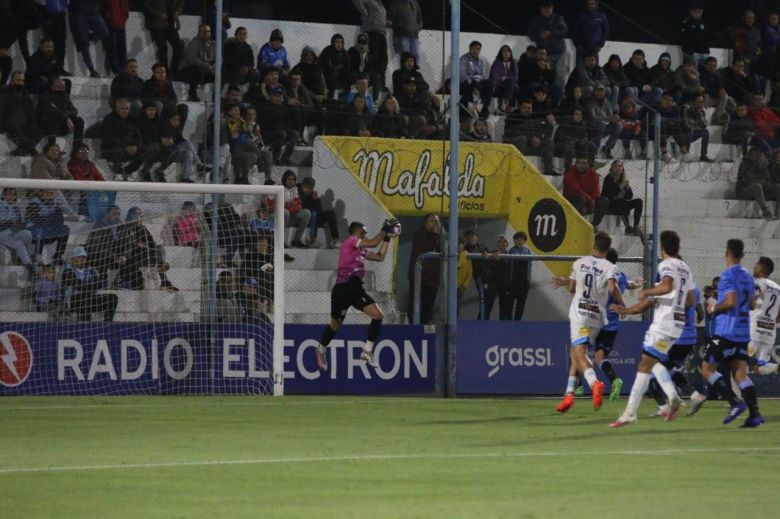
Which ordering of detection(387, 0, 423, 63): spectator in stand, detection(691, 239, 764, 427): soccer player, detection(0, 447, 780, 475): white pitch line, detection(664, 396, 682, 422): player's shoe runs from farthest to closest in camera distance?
detection(387, 0, 423, 63): spectator in stand, detection(691, 239, 764, 427): soccer player, detection(664, 396, 682, 422): player's shoe, detection(0, 447, 780, 475): white pitch line

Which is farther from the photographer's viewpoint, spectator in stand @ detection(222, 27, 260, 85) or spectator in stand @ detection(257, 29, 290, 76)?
spectator in stand @ detection(257, 29, 290, 76)

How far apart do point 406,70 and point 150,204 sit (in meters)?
6.56

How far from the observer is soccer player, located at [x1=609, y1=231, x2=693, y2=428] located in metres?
15.4

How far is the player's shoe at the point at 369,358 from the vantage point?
21.0 m

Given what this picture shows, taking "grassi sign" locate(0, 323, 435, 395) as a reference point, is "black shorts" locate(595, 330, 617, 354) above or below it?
above

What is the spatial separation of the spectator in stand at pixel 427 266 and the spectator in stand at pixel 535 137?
2428 millimetres

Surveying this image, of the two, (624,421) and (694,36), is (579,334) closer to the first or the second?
(624,421)

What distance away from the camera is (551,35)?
95.1 ft

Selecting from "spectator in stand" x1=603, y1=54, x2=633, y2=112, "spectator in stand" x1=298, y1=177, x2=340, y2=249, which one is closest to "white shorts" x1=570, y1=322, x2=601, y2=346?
"spectator in stand" x1=298, y1=177, x2=340, y2=249

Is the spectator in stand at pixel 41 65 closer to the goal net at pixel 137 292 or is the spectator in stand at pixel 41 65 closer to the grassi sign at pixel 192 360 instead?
the goal net at pixel 137 292

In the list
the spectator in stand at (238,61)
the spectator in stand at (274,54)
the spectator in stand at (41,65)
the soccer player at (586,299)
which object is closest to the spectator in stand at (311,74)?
the spectator in stand at (274,54)

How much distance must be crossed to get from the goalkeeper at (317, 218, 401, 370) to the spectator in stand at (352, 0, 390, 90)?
5355 mm

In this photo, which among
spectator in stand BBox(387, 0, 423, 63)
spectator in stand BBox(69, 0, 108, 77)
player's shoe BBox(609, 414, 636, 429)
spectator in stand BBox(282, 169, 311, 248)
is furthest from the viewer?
spectator in stand BBox(387, 0, 423, 63)

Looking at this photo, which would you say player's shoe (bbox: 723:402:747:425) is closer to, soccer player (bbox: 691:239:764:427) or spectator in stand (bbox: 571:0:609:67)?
soccer player (bbox: 691:239:764:427)
